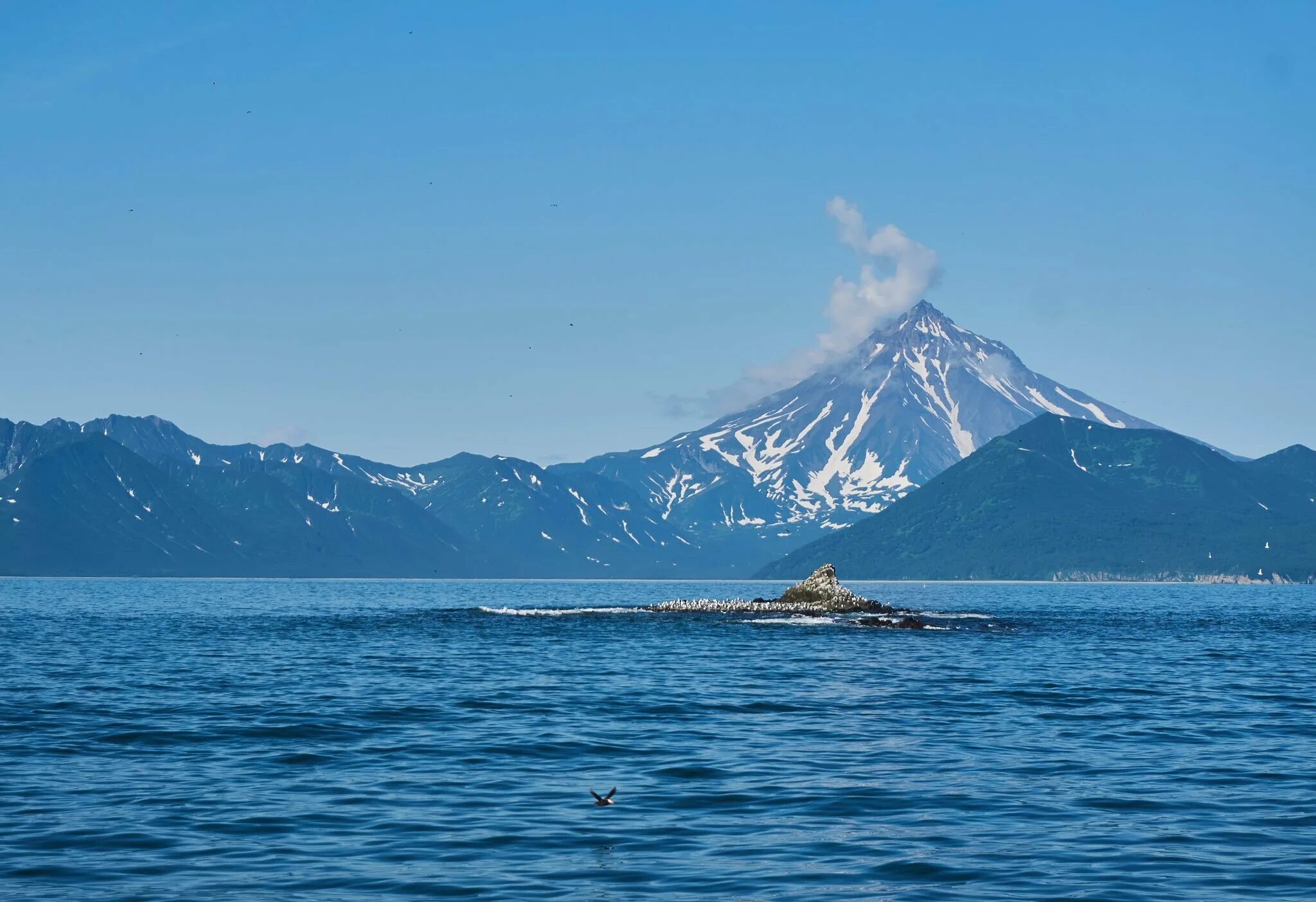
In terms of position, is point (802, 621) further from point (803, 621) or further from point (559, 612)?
point (559, 612)

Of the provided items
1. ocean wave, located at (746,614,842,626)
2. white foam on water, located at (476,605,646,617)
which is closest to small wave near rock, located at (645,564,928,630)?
ocean wave, located at (746,614,842,626)

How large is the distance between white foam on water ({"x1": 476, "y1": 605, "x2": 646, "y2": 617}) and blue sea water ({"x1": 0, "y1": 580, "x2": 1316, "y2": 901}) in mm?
77125

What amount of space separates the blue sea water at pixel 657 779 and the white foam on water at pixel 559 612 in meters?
77.1

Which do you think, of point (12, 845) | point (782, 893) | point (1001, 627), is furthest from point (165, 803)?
point (1001, 627)

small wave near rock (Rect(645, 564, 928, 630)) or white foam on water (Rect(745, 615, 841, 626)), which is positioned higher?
small wave near rock (Rect(645, 564, 928, 630))

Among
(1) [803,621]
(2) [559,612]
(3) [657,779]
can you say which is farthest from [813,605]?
(3) [657,779]

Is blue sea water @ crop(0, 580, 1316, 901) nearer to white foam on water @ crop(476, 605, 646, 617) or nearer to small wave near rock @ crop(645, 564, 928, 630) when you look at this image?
small wave near rock @ crop(645, 564, 928, 630)

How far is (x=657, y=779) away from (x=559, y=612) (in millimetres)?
126823

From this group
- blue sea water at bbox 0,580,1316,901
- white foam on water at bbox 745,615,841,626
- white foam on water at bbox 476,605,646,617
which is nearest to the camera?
blue sea water at bbox 0,580,1316,901

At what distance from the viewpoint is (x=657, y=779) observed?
34.7m

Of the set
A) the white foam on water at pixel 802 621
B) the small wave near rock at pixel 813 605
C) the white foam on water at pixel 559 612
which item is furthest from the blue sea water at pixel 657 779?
the white foam on water at pixel 559 612

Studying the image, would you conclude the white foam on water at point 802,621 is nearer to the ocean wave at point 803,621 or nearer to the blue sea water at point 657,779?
the ocean wave at point 803,621

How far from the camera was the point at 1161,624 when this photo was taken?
136500 mm

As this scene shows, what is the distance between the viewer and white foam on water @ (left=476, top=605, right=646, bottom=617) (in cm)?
15355
